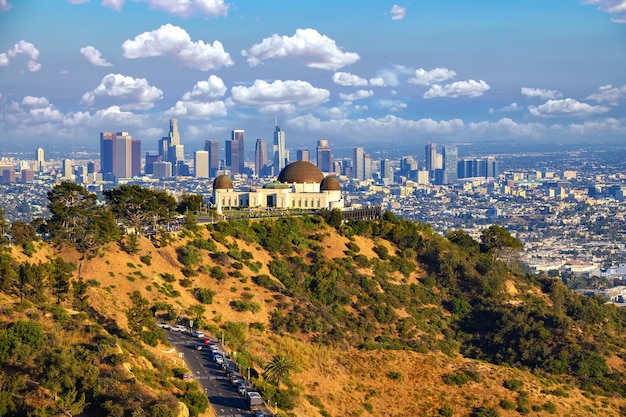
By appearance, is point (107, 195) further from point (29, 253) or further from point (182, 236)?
point (29, 253)

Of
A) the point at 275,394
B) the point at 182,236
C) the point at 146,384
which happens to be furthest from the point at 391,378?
the point at 182,236

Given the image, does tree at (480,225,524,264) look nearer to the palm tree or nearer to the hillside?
the hillside

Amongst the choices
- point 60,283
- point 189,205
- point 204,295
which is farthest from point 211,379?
point 189,205

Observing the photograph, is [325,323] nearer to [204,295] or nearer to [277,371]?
[204,295]

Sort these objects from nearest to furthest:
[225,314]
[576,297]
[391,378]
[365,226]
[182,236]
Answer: [391,378] < [225,314] < [182,236] < [576,297] < [365,226]

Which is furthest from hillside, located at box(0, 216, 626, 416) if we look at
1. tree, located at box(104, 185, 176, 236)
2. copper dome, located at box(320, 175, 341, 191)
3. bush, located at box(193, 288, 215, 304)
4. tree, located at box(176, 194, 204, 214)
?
copper dome, located at box(320, 175, 341, 191)

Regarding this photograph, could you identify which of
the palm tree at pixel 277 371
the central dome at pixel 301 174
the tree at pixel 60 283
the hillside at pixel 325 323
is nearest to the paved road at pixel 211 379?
the hillside at pixel 325 323
